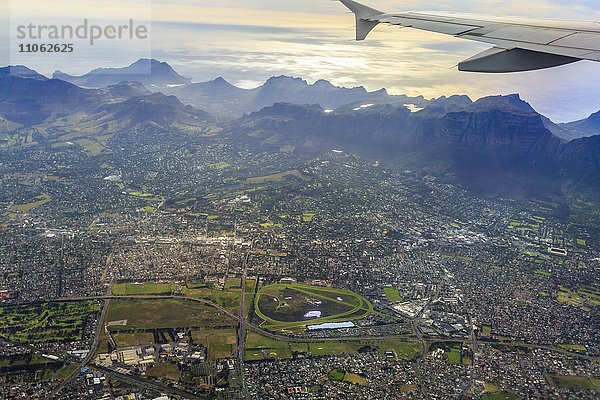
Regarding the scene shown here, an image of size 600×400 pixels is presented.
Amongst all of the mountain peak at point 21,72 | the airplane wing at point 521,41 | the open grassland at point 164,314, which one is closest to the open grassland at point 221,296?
the open grassland at point 164,314

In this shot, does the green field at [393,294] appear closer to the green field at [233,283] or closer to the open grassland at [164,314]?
the green field at [233,283]

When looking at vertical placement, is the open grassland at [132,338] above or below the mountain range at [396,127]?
below

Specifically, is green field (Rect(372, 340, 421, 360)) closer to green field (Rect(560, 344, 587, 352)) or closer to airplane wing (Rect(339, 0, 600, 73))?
green field (Rect(560, 344, 587, 352))

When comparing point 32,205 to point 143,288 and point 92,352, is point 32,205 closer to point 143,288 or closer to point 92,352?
point 143,288

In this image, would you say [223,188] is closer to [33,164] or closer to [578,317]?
[33,164]

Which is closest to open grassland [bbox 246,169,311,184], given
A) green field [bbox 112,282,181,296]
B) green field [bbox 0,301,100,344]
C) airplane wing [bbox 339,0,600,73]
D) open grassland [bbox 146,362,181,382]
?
green field [bbox 112,282,181,296]
